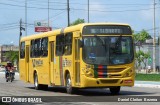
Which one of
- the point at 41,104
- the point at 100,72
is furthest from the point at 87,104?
the point at 100,72

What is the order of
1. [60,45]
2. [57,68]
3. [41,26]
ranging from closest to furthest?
1. [60,45]
2. [57,68]
3. [41,26]

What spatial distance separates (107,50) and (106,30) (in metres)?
0.96

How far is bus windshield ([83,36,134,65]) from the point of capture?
2161cm

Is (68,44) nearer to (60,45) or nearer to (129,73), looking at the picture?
(60,45)

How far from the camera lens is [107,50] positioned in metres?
21.7

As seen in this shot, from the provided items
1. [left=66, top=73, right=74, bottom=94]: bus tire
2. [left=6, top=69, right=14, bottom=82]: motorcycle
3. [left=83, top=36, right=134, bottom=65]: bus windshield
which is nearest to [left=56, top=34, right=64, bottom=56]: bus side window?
[left=66, top=73, right=74, bottom=94]: bus tire

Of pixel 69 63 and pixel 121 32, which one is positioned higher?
pixel 121 32

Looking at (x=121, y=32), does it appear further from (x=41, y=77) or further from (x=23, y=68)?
(x=23, y=68)

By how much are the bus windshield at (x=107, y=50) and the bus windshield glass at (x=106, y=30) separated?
0.20m

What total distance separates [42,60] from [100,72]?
6954 mm

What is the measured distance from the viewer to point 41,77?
28.3 meters

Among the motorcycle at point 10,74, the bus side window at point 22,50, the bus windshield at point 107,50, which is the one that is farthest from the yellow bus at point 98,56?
the motorcycle at point 10,74

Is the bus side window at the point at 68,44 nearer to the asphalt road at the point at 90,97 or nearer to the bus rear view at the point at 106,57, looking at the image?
the bus rear view at the point at 106,57

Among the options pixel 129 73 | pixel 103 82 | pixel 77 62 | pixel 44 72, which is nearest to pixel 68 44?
pixel 77 62
